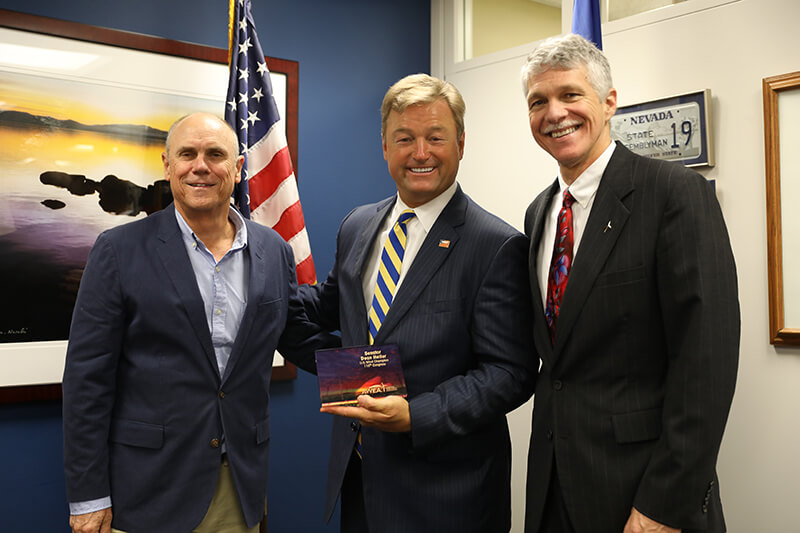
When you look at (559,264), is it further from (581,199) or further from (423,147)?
(423,147)

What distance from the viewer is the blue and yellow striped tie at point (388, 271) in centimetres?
185

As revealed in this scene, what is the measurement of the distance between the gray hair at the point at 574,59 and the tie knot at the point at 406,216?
0.52 m

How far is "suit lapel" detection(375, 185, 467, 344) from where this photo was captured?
1780mm

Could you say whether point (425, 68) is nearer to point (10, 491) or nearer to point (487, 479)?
point (487, 479)

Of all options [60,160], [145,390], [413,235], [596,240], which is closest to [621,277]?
[596,240]

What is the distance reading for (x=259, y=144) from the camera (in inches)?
110

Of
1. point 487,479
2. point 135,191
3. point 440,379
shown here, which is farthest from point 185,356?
point 135,191

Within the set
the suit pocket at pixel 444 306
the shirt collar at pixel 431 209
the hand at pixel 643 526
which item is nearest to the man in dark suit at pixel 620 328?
the hand at pixel 643 526

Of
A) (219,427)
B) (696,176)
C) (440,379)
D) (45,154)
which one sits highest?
(45,154)

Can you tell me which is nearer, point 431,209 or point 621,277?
point 621,277

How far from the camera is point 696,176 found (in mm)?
1459

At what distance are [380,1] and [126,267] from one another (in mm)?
2353

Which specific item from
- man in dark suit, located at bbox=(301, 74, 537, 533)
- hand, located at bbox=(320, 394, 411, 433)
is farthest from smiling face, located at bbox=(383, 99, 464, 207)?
hand, located at bbox=(320, 394, 411, 433)

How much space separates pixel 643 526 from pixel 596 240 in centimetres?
64
